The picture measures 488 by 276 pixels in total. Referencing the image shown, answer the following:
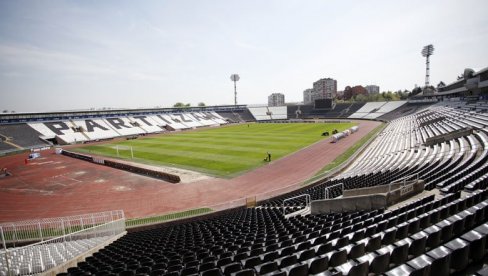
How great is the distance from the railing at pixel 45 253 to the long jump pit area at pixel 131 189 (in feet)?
22.0

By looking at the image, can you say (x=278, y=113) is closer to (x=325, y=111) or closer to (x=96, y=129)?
(x=325, y=111)

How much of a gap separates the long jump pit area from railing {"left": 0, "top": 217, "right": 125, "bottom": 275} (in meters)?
6.69

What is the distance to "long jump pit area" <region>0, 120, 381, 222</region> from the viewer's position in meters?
22.2

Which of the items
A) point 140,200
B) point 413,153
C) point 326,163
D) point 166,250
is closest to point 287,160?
point 326,163

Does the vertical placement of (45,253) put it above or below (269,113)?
below

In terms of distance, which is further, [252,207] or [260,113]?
[260,113]

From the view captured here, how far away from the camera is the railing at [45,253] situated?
9.73m

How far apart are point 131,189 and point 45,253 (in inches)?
628

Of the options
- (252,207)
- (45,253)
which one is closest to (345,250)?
(45,253)

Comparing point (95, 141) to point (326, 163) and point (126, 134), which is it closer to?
point (126, 134)

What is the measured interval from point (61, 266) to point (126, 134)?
71.3m

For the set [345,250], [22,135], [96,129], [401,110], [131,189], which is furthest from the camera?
[401,110]

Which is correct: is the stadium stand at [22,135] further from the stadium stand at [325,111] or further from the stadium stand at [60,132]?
the stadium stand at [325,111]

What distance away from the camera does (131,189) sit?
26.9 m
